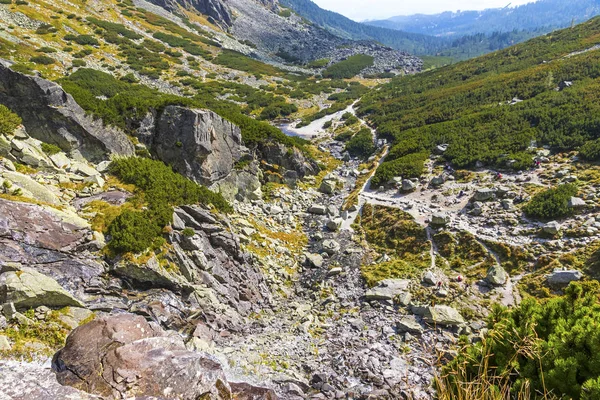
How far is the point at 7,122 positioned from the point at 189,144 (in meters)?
10.6

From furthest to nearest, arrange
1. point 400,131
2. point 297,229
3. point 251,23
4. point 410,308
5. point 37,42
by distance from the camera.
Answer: point 251,23 → point 37,42 → point 400,131 → point 297,229 → point 410,308

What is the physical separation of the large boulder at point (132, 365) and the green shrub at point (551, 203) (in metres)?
23.3

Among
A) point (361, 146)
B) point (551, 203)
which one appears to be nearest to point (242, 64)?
point (361, 146)

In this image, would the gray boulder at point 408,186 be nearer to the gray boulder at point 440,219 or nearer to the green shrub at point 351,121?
the gray boulder at point 440,219

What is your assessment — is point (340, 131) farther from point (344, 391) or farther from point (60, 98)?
point (344, 391)

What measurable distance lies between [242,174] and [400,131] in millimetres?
29933

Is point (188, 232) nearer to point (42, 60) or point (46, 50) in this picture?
point (42, 60)

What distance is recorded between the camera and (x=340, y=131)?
184 feet

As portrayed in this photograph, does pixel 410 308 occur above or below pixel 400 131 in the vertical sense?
below

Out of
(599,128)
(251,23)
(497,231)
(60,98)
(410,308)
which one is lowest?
(410,308)

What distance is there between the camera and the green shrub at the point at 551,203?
21.4 m

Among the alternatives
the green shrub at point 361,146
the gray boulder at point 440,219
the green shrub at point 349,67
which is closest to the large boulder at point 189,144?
the gray boulder at point 440,219

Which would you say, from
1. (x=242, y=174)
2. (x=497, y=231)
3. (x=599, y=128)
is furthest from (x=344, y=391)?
(x=599, y=128)

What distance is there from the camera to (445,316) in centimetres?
1527
